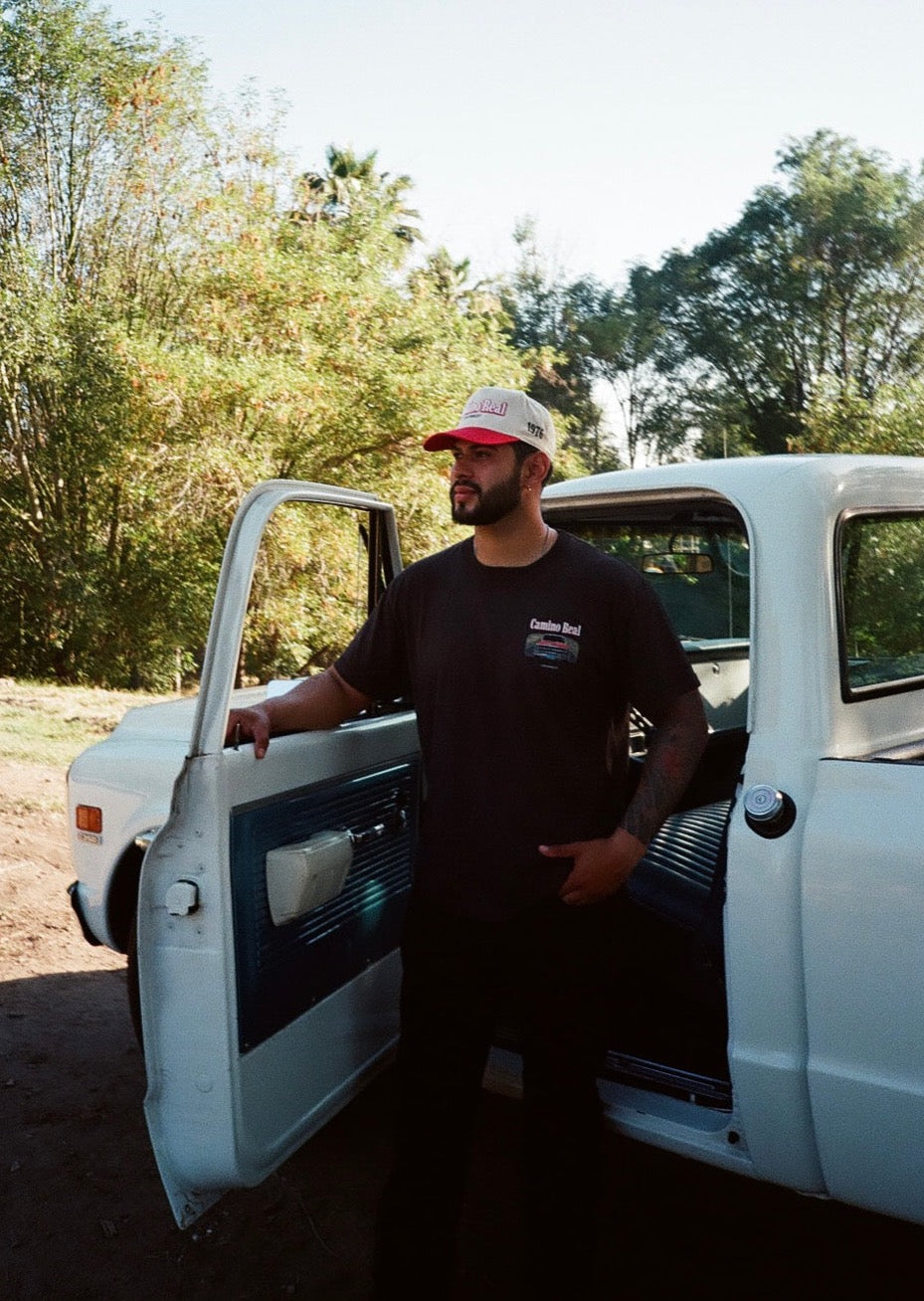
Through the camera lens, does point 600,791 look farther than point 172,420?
No

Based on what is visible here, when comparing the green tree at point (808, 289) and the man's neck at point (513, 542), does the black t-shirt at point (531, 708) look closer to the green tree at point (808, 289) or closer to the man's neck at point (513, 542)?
the man's neck at point (513, 542)

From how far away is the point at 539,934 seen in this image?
254cm

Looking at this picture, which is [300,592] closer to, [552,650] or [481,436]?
[481,436]

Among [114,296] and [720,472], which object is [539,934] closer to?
[720,472]

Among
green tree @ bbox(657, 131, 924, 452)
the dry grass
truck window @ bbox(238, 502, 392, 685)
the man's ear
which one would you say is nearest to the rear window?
the man's ear

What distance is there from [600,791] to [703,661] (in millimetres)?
1747

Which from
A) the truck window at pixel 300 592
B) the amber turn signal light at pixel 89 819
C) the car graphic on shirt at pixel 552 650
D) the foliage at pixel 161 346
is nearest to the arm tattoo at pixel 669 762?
the car graphic on shirt at pixel 552 650

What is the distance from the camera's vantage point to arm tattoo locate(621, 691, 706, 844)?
2516mm

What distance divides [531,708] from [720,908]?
864 mm

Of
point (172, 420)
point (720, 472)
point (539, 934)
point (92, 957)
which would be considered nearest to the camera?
point (539, 934)

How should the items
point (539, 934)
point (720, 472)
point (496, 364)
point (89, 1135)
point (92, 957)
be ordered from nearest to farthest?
point (539, 934) < point (720, 472) < point (89, 1135) < point (92, 957) < point (496, 364)

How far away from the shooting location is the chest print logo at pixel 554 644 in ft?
8.25

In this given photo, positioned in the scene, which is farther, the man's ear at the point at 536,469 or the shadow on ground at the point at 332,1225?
the shadow on ground at the point at 332,1225

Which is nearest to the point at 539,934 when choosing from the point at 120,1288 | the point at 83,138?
the point at 120,1288
